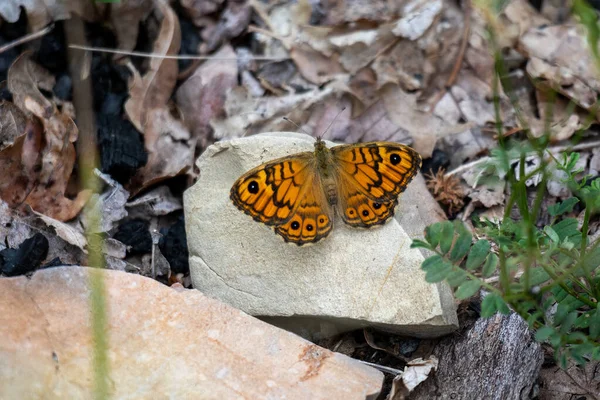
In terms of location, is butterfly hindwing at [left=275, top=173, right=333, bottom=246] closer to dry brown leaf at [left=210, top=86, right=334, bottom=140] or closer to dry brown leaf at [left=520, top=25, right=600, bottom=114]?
dry brown leaf at [left=210, top=86, right=334, bottom=140]

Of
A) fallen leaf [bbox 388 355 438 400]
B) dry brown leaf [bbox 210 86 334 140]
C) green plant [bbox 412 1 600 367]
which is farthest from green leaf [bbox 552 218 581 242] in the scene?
dry brown leaf [bbox 210 86 334 140]

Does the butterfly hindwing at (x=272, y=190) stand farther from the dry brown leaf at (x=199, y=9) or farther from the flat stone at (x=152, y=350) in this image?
the dry brown leaf at (x=199, y=9)

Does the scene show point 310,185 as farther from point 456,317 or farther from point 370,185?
point 456,317

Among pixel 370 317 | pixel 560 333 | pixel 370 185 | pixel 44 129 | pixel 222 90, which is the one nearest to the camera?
pixel 560 333

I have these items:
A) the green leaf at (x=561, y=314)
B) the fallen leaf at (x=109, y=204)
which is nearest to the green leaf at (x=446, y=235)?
the green leaf at (x=561, y=314)

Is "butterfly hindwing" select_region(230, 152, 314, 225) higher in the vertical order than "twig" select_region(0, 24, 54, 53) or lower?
lower

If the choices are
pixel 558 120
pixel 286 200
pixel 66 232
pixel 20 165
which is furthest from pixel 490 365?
pixel 20 165

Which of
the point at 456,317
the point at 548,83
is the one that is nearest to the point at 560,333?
the point at 456,317
